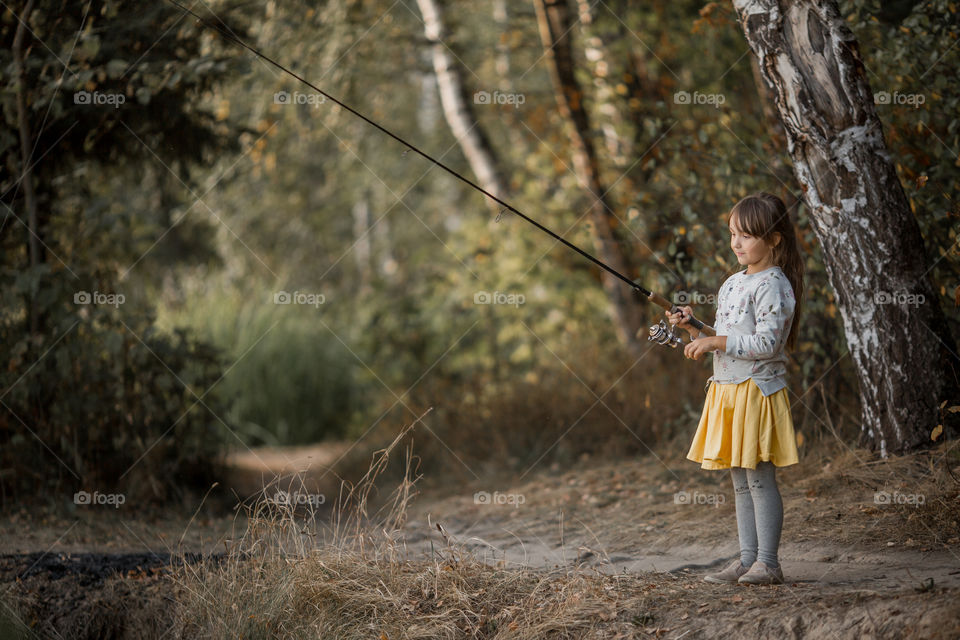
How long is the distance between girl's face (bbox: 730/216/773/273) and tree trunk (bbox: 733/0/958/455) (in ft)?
3.50

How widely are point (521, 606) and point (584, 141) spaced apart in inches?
179

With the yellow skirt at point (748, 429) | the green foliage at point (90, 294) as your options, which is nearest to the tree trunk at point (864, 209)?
the yellow skirt at point (748, 429)

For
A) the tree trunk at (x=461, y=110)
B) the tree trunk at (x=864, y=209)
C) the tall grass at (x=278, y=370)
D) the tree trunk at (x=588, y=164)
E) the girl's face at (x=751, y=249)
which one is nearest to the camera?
the girl's face at (x=751, y=249)

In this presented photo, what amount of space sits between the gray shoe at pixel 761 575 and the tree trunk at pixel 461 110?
5295 millimetres

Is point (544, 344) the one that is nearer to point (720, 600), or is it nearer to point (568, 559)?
point (568, 559)

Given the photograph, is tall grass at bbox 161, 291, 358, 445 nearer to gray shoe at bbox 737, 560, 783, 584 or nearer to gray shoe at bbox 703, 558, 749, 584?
gray shoe at bbox 703, 558, 749, 584

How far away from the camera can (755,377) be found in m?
3.23

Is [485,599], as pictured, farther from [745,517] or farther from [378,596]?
[745,517]

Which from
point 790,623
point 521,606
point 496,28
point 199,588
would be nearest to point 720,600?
point 790,623

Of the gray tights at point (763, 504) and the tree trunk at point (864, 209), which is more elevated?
the tree trunk at point (864, 209)

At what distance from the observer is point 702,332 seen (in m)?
3.41

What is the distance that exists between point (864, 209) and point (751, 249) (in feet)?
3.81

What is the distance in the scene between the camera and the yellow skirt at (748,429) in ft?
10.4

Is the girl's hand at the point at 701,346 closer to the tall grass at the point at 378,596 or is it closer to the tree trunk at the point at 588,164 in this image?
the tall grass at the point at 378,596
